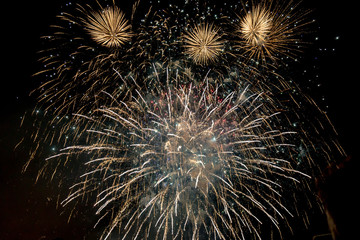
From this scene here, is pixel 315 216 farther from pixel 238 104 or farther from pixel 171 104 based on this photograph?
pixel 171 104

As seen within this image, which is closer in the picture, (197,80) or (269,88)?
(269,88)

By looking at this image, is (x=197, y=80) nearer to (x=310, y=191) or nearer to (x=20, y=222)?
(x=310, y=191)

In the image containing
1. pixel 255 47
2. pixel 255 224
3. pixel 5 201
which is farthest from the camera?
pixel 5 201

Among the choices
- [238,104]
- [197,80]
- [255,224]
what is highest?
[197,80]

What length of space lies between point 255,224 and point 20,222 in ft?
50.1

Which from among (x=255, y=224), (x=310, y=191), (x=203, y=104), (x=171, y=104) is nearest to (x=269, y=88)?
(x=203, y=104)

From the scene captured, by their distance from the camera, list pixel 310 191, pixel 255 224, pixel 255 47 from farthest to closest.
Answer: pixel 255 224
pixel 310 191
pixel 255 47

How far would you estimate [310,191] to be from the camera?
945cm

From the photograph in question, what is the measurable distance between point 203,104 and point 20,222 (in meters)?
14.6

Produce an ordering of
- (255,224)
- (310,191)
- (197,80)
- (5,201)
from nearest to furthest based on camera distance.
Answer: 1. (197,80)
2. (310,191)
3. (255,224)
4. (5,201)

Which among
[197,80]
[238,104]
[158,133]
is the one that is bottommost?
[158,133]

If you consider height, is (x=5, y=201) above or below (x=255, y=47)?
below

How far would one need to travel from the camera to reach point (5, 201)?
1245 centimetres

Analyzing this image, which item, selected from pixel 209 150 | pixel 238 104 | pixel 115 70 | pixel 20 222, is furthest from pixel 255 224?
pixel 20 222
